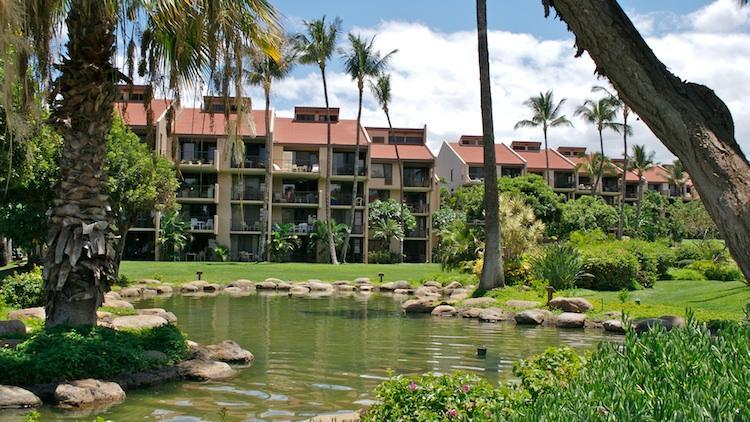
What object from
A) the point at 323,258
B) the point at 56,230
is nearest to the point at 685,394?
the point at 56,230

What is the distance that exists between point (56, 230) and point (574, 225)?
58046mm

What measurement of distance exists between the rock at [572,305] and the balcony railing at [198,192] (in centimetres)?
3668

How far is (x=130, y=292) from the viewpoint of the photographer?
28938mm

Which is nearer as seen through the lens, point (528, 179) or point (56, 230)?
point (56, 230)

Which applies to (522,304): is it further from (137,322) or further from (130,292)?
(130,292)

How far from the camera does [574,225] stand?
64.8m

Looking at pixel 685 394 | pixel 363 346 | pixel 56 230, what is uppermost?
pixel 56 230

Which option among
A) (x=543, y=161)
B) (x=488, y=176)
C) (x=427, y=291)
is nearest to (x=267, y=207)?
(x=427, y=291)

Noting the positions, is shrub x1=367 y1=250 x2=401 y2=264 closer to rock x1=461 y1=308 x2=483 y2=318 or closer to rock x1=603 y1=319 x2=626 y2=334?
rock x1=461 y1=308 x2=483 y2=318

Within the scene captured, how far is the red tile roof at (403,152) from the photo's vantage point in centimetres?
6044

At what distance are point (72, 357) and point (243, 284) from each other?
Answer: 78.9 ft

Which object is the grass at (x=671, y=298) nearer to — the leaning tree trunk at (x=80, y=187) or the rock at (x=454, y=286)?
the rock at (x=454, y=286)

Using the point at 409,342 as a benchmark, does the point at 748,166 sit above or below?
above

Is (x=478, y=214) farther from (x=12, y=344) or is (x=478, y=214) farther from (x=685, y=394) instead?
(x=685, y=394)
